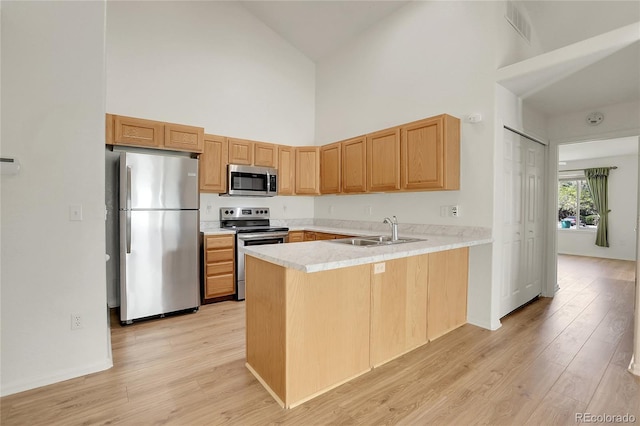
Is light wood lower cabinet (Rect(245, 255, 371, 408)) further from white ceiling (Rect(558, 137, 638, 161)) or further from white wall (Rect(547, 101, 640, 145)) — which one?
white ceiling (Rect(558, 137, 638, 161))

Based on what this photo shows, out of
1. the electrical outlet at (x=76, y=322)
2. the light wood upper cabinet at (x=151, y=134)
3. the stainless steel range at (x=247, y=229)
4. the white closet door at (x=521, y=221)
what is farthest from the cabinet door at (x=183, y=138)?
the white closet door at (x=521, y=221)

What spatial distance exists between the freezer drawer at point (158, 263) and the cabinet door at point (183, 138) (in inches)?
31.6

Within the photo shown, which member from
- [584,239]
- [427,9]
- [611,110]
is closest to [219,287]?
[427,9]

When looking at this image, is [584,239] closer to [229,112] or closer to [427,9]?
[427,9]

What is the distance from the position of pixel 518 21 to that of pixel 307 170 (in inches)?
122

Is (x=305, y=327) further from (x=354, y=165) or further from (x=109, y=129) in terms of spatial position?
(x=109, y=129)

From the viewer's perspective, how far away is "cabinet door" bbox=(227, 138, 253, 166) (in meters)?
4.09

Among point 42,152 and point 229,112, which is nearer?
point 42,152

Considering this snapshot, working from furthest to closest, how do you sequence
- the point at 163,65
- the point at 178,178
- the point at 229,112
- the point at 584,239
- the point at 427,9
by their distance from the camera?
the point at 584,239, the point at 229,112, the point at 163,65, the point at 427,9, the point at 178,178

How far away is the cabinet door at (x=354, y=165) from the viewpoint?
3900 mm

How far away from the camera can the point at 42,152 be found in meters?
1.99

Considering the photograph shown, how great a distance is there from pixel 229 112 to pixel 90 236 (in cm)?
286

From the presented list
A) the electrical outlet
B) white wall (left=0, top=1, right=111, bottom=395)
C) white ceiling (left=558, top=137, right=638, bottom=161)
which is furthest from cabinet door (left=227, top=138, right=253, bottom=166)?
white ceiling (left=558, top=137, right=638, bottom=161)

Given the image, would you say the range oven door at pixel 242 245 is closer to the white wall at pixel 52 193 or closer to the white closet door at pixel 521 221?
the white wall at pixel 52 193
